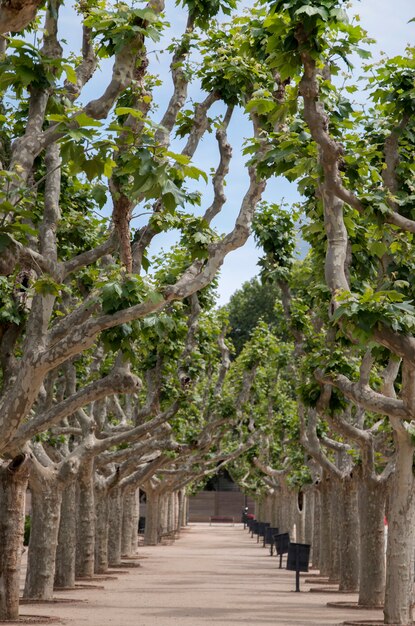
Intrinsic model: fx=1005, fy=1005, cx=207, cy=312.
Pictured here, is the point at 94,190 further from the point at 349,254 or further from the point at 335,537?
the point at 335,537

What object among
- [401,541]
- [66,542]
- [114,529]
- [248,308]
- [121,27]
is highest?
[248,308]

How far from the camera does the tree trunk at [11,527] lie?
14742mm

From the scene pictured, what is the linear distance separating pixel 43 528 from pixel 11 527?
269 centimetres

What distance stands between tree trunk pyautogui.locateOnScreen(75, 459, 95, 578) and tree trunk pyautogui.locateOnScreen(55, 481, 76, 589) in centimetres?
221

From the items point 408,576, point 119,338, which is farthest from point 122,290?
point 408,576

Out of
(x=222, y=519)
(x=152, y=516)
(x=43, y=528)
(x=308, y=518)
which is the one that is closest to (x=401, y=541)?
(x=43, y=528)

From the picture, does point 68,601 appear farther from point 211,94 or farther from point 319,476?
point 319,476

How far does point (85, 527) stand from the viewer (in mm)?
23922

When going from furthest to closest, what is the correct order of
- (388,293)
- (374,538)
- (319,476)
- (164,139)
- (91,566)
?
(319,476)
(91,566)
(374,538)
(164,139)
(388,293)

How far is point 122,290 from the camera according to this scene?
10750mm

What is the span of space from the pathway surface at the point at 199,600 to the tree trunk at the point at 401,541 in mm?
1568

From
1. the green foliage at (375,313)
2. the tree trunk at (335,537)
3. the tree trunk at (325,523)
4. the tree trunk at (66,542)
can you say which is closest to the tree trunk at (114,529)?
the tree trunk at (325,523)

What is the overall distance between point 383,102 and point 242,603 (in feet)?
37.6

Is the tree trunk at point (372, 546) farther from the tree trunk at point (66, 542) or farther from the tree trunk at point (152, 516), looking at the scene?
the tree trunk at point (152, 516)
